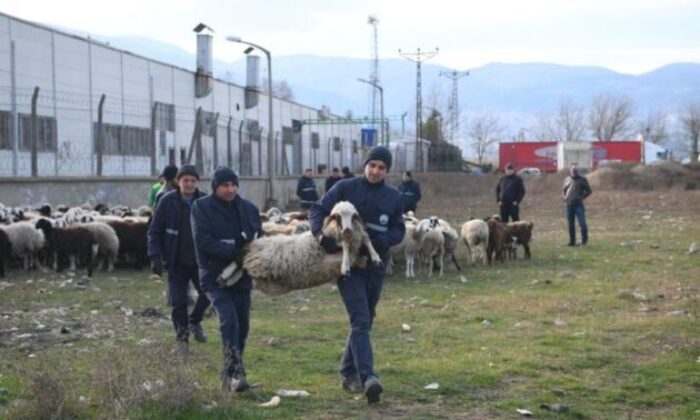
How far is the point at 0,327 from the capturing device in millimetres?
11586

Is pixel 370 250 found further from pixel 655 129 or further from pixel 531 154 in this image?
pixel 655 129

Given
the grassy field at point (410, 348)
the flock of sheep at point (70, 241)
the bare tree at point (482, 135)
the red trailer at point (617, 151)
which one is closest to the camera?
the grassy field at point (410, 348)

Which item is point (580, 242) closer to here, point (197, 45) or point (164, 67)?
point (164, 67)

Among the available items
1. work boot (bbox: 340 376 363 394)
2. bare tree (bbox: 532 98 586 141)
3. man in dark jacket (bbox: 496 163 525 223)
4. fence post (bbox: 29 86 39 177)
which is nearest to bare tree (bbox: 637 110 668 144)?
bare tree (bbox: 532 98 586 141)

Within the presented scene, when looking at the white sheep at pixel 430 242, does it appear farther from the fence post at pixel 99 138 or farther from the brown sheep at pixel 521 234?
the fence post at pixel 99 138

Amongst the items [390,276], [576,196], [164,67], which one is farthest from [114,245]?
[164,67]

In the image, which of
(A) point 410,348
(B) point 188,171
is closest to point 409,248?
(A) point 410,348

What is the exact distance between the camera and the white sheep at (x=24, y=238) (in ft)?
59.1

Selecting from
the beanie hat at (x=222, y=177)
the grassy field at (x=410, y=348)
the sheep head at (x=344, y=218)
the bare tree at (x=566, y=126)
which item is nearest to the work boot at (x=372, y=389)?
the grassy field at (x=410, y=348)

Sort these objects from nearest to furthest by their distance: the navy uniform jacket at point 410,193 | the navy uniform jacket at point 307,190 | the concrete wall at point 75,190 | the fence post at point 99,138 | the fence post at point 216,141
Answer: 1. the navy uniform jacket at point 410,193
2. the concrete wall at point 75,190
3. the fence post at point 99,138
4. the navy uniform jacket at point 307,190
5. the fence post at point 216,141

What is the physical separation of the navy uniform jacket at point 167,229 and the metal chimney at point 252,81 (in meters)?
41.9

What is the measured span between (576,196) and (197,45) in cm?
2659

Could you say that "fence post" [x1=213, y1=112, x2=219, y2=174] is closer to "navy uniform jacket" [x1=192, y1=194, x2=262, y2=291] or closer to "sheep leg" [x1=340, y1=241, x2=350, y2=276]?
"navy uniform jacket" [x1=192, y1=194, x2=262, y2=291]

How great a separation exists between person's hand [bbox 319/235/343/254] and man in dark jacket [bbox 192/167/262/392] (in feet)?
2.32
